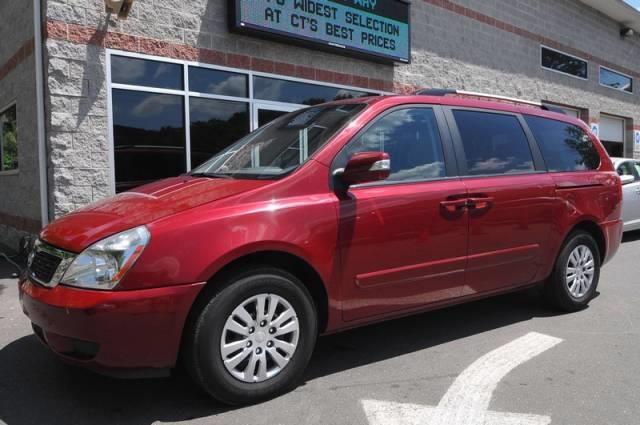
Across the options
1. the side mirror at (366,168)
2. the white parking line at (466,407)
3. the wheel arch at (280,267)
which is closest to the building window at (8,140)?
the wheel arch at (280,267)

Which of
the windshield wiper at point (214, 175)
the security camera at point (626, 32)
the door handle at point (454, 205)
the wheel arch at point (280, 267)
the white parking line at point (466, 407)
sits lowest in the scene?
the white parking line at point (466, 407)

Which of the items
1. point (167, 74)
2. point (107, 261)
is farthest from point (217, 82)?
point (107, 261)

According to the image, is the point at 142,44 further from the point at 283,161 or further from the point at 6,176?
the point at 283,161

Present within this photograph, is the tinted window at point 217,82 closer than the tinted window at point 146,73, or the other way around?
the tinted window at point 146,73

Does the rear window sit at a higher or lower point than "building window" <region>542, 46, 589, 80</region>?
lower

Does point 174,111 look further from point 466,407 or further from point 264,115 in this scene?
point 466,407

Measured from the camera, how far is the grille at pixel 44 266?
2.83 metres

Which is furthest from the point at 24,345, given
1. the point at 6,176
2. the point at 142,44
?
the point at 6,176

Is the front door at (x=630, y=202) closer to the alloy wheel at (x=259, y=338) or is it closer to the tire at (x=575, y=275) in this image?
the tire at (x=575, y=275)

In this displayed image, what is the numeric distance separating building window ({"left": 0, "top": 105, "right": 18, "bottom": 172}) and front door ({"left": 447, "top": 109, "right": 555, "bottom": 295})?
7.36m

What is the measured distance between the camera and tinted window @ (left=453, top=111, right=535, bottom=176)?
4.00m

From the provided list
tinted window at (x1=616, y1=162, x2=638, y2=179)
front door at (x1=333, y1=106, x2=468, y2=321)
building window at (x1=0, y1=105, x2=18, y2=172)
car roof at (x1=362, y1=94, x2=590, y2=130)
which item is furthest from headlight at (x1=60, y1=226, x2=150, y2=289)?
tinted window at (x1=616, y1=162, x2=638, y2=179)

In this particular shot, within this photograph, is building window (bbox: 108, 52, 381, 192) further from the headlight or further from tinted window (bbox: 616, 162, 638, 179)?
tinted window (bbox: 616, 162, 638, 179)

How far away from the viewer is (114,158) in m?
7.05
